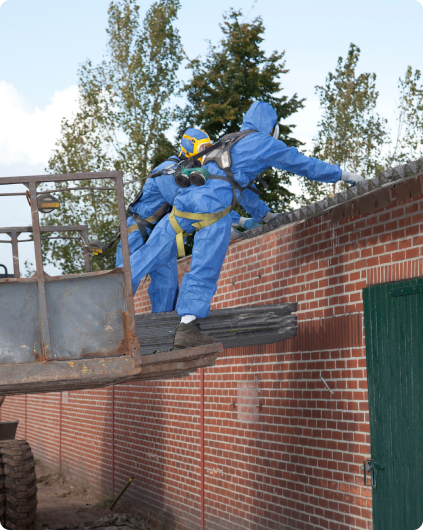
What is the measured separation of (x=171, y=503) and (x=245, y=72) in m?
20.5

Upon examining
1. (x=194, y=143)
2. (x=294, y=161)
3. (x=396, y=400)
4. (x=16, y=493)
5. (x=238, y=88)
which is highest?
(x=238, y=88)

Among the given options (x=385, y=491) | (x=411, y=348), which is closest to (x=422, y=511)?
(x=385, y=491)

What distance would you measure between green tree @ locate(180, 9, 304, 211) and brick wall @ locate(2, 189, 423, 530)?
16181mm

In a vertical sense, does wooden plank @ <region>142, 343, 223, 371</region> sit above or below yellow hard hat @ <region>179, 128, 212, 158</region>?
below

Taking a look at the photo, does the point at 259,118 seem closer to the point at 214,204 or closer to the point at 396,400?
the point at 214,204

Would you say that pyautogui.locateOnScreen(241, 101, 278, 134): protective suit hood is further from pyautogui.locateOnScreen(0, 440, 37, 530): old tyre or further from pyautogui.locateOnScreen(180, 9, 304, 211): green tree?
pyautogui.locateOnScreen(180, 9, 304, 211): green tree

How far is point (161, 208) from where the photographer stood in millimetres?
6750

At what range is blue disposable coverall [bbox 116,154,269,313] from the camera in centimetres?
662

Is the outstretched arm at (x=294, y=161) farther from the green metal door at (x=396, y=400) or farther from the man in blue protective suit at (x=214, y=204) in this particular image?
the green metal door at (x=396, y=400)

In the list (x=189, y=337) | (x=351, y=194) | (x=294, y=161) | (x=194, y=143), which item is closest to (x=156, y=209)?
(x=194, y=143)

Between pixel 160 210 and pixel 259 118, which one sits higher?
pixel 259 118

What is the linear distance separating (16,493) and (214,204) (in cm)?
477

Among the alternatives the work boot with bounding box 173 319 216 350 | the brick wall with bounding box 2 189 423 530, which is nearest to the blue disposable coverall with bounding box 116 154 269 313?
the brick wall with bounding box 2 189 423 530

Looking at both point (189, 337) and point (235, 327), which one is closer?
point (189, 337)
